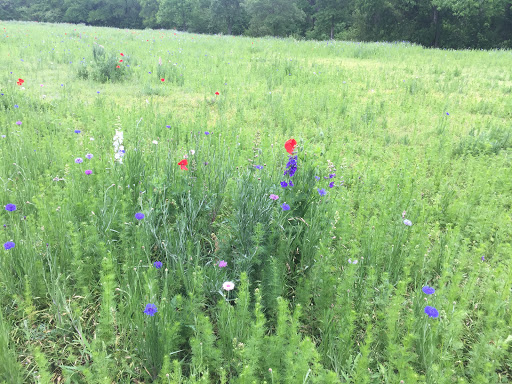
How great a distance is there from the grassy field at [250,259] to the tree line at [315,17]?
866 inches

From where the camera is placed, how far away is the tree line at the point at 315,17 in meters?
28.5

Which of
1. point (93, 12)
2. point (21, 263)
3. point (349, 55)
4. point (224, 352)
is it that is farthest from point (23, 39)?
point (93, 12)

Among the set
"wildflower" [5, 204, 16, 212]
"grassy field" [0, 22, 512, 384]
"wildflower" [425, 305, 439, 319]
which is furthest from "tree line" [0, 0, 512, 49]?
"wildflower" [425, 305, 439, 319]

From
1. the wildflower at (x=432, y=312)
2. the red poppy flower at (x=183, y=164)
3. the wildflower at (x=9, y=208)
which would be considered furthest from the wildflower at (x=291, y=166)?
the wildflower at (x=9, y=208)

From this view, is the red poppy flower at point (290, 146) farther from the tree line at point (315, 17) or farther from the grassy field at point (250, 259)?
the tree line at point (315, 17)

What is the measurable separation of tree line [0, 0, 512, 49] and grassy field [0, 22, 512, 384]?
2199cm

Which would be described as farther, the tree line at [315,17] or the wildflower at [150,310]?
the tree line at [315,17]

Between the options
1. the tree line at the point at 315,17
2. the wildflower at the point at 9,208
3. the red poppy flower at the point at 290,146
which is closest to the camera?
the wildflower at the point at 9,208

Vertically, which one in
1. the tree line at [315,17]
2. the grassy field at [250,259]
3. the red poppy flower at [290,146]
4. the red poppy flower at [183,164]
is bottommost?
the grassy field at [250,259]

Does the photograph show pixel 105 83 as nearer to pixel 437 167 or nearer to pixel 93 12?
pixel 437 167

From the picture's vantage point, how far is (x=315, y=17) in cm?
3866

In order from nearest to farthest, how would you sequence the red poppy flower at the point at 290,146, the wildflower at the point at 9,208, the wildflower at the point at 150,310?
1. the wildflower at the point at 150,310
2. the wildflower at the point at 9,208
3. the red poppy flower at the point at 290,146

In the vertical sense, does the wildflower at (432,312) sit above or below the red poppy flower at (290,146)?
below

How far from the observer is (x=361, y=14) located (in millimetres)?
33406
